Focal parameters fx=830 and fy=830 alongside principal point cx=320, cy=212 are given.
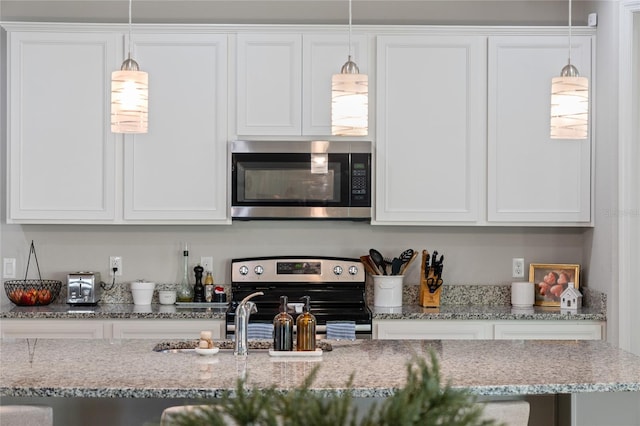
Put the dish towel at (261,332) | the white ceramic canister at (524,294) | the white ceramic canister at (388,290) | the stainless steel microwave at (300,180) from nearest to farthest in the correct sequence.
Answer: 1. the dish towel at (261,332)
2. the stainless steel microwave at (300,180)
3. the white ceramic canister at (388,290)
4. the white ceramic canister at (524,294)

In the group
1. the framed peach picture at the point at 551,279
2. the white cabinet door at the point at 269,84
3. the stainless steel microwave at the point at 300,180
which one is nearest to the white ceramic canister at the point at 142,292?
the stainless steel microwave at the point at 300,180

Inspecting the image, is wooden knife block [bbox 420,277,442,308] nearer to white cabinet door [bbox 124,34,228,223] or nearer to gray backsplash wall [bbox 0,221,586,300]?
gray backsplash wall [bbox 0,221,586,300]

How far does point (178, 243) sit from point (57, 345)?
176 centimetres

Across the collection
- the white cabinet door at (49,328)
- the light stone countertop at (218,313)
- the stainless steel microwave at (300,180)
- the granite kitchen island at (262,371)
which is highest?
the stainless steel microwave at (300,180)

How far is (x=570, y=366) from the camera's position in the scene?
2654 millimetres

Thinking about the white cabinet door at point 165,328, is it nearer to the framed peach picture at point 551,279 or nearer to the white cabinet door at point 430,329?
the white cabinet door at point 430,329

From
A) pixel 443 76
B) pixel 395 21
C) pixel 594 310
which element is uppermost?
pixel 395 21

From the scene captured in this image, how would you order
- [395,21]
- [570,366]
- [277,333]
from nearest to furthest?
[570,366]
[277,333]
[395,21]

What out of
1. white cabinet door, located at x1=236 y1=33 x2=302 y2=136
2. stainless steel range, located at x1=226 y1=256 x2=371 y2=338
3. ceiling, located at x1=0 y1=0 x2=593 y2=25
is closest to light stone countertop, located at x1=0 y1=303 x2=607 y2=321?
stainless steel range, located at x1=226 y1=256 x2=371 y2=338

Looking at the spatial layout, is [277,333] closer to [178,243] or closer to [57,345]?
[57,345]

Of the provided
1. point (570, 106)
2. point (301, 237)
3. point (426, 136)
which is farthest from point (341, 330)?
point (570, 106)

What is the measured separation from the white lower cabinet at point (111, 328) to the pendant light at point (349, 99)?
165 centimetres

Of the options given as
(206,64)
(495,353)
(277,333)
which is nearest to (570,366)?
(495,353)

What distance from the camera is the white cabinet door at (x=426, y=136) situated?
4422mm
